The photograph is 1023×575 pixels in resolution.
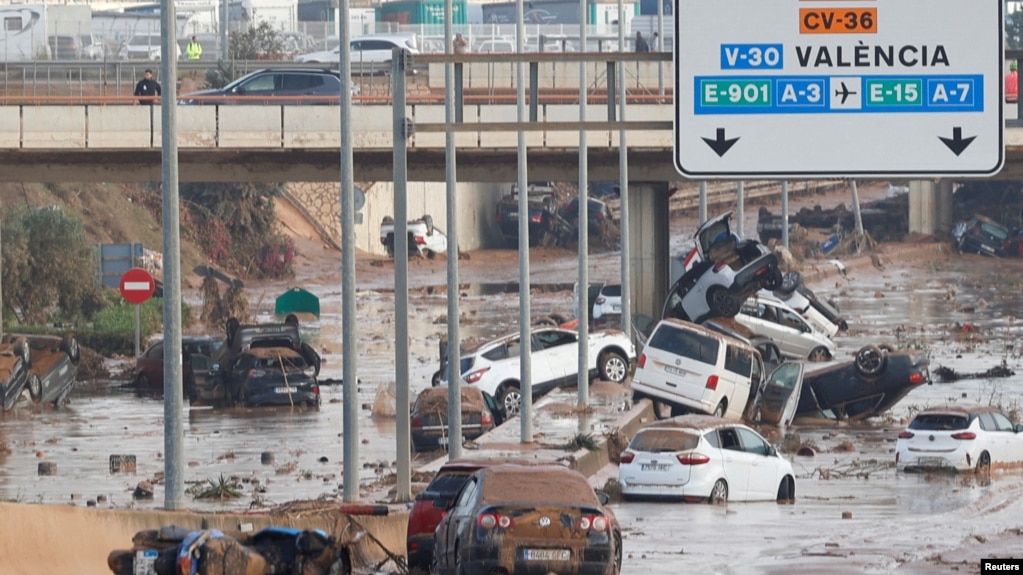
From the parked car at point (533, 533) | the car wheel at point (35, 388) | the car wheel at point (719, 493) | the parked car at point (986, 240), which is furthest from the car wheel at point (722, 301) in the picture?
the parked car at point (986, 240)

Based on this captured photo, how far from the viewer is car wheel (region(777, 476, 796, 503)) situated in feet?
92.0

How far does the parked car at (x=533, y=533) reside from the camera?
648 inches

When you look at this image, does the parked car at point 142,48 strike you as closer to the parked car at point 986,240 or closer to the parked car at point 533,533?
the parked car at point 986,240

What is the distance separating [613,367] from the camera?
45.1m

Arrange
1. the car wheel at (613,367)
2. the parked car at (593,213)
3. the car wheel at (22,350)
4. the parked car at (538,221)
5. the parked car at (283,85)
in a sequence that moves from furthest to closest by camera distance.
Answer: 1. the parked car at (593,213)
2. the parked car at (538,221)
3. the parked car at (283,85)
4. the car wheel at (613,367)
5. the car wheel at (22,350)

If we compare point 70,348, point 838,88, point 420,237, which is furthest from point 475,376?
point 420,237

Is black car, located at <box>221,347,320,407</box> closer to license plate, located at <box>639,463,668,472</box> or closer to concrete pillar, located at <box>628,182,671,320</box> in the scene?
concrete pillar, located at <box>628,182,671,320</box>

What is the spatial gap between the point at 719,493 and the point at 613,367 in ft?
58.3

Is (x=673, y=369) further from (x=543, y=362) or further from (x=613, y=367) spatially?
(x=613, y=367)

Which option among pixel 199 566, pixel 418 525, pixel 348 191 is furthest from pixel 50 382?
pixel 199 566

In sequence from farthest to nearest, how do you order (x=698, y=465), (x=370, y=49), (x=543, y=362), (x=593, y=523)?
(x=370, y=49)
(x=543, y=362)
(x=698, y=465)
(x=593, y=523)

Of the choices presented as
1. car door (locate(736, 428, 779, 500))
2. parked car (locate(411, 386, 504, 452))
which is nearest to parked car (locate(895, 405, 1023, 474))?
car door (locate(736, 428, 779, 500))

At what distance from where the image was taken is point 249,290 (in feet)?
259

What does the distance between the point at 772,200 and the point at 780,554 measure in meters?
82.7
